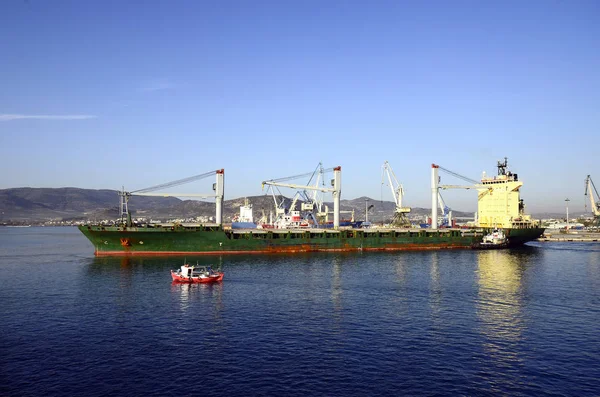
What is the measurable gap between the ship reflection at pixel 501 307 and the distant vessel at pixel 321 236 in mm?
27886

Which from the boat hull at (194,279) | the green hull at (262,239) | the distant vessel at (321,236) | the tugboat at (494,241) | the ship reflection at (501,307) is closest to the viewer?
the ship reflection at (501,307)

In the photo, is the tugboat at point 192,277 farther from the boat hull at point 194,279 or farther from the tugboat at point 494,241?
the tugboat at point 494,241

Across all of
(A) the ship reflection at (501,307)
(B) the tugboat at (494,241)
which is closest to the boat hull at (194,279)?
(A) the ship reflection at (501,307)

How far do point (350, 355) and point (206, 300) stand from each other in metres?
21.8

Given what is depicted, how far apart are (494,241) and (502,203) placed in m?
15.9

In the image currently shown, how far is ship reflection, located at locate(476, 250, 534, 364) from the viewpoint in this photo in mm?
32266

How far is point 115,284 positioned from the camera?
55.9 meters

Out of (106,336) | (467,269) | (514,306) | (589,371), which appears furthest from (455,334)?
(467,269)

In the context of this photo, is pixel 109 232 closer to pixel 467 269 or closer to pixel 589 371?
pixel 467 269

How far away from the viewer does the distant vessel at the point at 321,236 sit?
3319 inches

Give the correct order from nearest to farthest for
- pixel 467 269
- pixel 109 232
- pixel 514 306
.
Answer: pixel 514 306, pixel 467 269, pixel 109 232

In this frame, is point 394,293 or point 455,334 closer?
point 455,334

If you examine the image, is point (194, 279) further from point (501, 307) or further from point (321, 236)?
point (321, 236)

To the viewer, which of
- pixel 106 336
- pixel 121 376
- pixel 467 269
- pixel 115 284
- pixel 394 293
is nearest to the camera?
pixel 121 376
